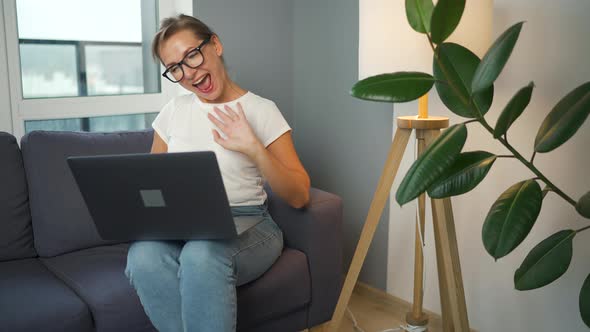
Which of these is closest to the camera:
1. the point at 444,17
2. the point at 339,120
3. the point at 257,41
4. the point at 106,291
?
the point at 444,17

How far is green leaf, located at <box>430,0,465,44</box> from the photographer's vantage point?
148 cm

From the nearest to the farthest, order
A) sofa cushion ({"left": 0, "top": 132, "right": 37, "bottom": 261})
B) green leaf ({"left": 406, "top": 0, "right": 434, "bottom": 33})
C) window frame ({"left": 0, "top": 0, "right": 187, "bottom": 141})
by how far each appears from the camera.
A: green leaf ({"left": 406, "top": 0, "right": 434, "bottom": 33}) → sofa cushion ({"left": 0, "top": 132, "right": 37, "bottom": 261}) → window frame ({"left": 0, "top": 0, "right": 187, "bottom": 141})

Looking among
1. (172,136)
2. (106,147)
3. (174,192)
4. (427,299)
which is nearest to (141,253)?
(174,192)

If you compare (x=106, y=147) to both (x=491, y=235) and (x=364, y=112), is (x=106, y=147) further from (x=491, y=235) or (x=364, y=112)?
(x=491, y=235)

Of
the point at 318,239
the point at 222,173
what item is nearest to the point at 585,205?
the point at 318,239

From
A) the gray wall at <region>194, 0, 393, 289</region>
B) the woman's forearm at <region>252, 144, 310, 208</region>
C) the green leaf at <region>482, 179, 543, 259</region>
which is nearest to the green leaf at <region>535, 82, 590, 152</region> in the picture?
the green leaf at <region>482, 179, 543, 259</region>

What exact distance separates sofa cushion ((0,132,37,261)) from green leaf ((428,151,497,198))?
1.42 m

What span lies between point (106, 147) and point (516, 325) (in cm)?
158

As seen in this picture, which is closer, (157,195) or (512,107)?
(512,107)

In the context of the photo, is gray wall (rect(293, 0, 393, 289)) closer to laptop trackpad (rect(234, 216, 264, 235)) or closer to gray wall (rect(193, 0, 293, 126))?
gray wall (rect(193, 0, 293, 126))

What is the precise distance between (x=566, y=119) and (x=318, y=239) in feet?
3.22

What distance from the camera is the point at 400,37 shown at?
1911 mm

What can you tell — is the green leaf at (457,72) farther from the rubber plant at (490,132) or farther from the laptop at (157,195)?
the laptop at (157,195)

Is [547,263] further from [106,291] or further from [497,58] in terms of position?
[106,291]
